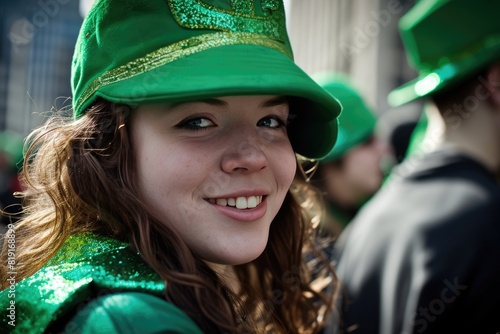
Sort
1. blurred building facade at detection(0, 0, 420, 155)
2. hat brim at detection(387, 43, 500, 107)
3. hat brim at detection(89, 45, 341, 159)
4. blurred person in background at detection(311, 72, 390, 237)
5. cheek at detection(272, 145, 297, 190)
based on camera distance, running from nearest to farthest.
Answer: hat brim at detection(89, 45, 341, 159) → cheek at detection(272, 145, 297, 190) → hat brim at detection(387, 43, 500, 107) → blurred person in background at detection(311, 72, 390, 237) → blurred building facade at detection(0, 0, 420, 155)

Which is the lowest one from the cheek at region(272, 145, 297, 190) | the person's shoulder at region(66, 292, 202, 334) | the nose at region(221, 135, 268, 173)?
the person's shoulder at region(66, 292, 202, 334)

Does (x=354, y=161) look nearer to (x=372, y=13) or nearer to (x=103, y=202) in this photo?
(x=103, y=202)

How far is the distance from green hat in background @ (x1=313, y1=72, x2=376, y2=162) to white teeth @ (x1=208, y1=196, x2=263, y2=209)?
2.76 meters

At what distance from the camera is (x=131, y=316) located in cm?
112

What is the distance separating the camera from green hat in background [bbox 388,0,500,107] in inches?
105

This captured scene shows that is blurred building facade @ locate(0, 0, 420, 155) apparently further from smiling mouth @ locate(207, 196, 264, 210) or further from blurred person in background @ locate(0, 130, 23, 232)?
smiling mouth @ locate(207, 196, 264, 210)

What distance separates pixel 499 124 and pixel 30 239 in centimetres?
203

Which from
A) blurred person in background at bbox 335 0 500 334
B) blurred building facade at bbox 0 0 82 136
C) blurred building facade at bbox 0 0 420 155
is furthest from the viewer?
blurred building facade at bbox 0 0 420 155

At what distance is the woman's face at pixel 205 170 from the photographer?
1.47 metres

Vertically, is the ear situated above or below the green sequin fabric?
above

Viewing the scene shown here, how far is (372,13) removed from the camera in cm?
2280

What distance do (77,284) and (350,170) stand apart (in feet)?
11.1

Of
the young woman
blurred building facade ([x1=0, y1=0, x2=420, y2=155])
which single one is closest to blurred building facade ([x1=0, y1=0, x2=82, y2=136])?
blurred building facade ([x1=0, y1=0, x2=420, y2=155])

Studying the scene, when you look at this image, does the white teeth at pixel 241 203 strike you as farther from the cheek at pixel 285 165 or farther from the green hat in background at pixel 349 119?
the green hat in background at pixel 349 119
